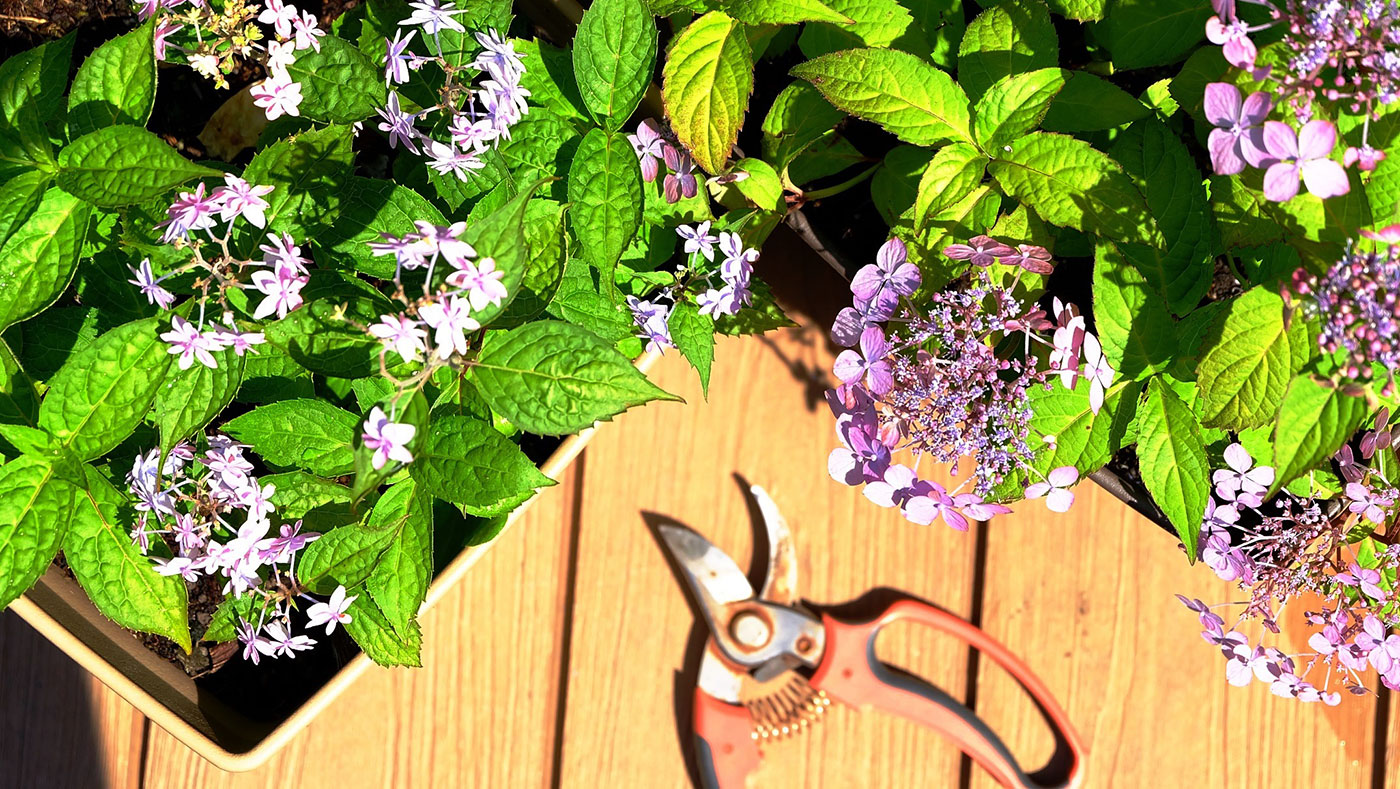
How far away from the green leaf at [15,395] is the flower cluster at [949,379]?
0.52 metres

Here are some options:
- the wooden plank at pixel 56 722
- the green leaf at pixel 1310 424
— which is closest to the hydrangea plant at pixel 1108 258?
the green leaf at pixel 1310 424

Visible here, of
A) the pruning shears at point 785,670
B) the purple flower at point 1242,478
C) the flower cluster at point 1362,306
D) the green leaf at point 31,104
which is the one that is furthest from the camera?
the pruning shears at point 785,670

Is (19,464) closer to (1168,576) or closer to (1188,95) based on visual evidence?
(1188,95)

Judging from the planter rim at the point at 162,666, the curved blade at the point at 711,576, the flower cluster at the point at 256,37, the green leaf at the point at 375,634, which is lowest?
the curved blade at the point at 711,576

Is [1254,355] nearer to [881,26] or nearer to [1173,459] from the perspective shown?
[1173,459]

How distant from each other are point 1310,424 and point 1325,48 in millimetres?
205

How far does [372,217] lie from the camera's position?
2.23 ft

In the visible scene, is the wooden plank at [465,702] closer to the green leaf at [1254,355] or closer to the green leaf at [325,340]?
the green leaf at [325,340]

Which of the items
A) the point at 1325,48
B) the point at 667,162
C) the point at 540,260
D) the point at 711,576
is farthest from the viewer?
the point at 711,576

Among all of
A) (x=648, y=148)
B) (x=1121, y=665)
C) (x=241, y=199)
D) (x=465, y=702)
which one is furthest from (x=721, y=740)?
(x=241, y=199)

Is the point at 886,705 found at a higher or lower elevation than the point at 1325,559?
lower

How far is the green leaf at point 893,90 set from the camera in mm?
669

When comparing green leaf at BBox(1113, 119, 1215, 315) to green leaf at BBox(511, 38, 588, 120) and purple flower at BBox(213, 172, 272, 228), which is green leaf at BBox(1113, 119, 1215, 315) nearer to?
green leaf at BBox(511, 38, 588, 120)

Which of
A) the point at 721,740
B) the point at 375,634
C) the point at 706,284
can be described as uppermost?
the point at 706,284
